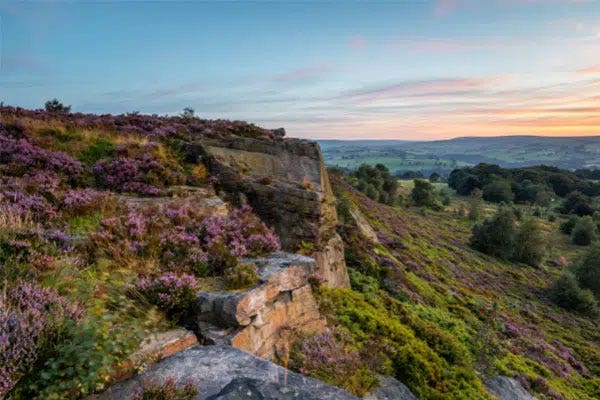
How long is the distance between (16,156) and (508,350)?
25.2 meters

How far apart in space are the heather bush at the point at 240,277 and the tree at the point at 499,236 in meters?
51.1

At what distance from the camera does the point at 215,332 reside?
5789mm

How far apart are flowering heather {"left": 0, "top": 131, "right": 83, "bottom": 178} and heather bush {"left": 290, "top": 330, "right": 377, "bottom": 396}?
355 inches

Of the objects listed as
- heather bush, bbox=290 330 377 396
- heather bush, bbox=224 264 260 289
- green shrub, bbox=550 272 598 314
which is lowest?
green shrub, bbox=550 272 598 314

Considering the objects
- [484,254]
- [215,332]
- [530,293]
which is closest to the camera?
[215,332]

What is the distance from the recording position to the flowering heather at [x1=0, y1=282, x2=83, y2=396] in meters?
3.61

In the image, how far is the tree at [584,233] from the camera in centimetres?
6700

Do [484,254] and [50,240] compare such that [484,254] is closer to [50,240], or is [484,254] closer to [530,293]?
[530,293]

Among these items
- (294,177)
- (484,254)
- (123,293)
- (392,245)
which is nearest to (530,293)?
(484,254)

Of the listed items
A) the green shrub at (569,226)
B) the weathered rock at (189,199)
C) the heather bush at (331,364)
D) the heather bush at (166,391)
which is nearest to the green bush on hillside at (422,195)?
the green shrub at (569,226)

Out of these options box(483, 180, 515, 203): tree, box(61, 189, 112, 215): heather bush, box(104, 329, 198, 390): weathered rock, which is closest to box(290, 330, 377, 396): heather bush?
box(104, 329, 198, 390): weathered rock

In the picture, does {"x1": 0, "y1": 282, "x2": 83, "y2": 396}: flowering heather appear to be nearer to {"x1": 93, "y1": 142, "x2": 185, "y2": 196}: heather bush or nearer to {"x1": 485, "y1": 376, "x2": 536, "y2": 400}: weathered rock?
{"x1": 93, "y1": 142, "x2": 185, "y2": 196}: heather bush

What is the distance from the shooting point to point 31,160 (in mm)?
10469

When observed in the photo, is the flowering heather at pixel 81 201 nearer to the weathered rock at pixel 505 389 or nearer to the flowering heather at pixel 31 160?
the flowering heather at pixel 31 160
